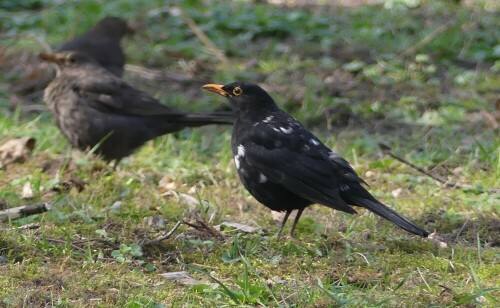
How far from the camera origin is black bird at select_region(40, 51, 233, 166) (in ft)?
25.3

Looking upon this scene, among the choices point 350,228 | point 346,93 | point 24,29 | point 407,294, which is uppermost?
point 407,294

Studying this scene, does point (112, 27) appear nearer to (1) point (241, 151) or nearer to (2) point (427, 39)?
(2) point (427, 39)

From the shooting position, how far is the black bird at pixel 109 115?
7.70m

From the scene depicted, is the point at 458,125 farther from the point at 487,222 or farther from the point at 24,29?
the point at 24,29

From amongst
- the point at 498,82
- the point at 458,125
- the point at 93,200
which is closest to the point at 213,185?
the point at 93,200

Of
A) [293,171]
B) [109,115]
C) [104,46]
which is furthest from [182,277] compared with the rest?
[104,46]

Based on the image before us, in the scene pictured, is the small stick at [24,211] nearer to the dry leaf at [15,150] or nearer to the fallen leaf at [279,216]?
the fallen leaf at [279,216]

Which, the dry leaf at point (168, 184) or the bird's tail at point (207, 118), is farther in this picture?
the bird's tail at point (207, 118)

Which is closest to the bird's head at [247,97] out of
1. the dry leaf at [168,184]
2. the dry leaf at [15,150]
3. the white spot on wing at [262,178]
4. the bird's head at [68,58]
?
the white spot on wing at [262,178]

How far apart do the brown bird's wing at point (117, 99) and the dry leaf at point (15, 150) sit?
835 millimetres

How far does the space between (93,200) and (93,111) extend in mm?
1899

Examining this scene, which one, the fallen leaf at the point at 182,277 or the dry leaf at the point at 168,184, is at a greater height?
the fallen leaf at the point at 182,277

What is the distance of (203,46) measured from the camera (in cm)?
1069

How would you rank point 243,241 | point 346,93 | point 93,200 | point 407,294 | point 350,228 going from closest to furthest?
point 407,294 → point 243,241 → point 350,228 → point 93,200 → point 346,93
